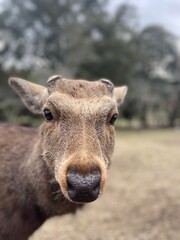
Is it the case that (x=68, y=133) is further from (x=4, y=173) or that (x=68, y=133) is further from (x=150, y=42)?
(x=150, y=42)

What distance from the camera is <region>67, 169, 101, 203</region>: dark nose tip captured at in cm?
311

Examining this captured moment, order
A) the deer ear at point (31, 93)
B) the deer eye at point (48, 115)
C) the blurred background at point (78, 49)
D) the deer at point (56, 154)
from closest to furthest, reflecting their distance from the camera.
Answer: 1. the deer at point (56, 154)
2. the deer eye at point (48, 115)
3. the deer ear at point (31, 93)
4. the blurred background at point (78, 49)

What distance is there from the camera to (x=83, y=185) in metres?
3.10

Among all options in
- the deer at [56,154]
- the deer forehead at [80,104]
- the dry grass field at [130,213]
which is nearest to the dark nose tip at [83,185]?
the deer at [56,154]

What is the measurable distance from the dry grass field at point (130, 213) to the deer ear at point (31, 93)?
6.34ft

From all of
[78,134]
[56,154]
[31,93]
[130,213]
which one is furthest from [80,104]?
[130,213]

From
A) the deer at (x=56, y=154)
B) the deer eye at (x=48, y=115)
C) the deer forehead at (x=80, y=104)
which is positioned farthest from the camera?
the deer eye at (x=48, y=115)

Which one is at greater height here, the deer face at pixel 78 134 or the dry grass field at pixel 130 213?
the deer face at pixel 78 134

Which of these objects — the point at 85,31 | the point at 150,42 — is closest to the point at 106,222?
the point at 85,31

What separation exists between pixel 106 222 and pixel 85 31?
2524 centimetres

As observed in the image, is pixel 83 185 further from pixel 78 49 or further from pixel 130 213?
pixel 78 49

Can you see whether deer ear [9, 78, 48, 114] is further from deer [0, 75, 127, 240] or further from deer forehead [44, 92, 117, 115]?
deer forehead [44, 92, 117, 115]

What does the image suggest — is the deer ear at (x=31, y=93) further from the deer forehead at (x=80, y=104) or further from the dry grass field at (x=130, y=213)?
the dry grass field at (x=130, y=213)

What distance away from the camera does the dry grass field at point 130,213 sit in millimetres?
7016
